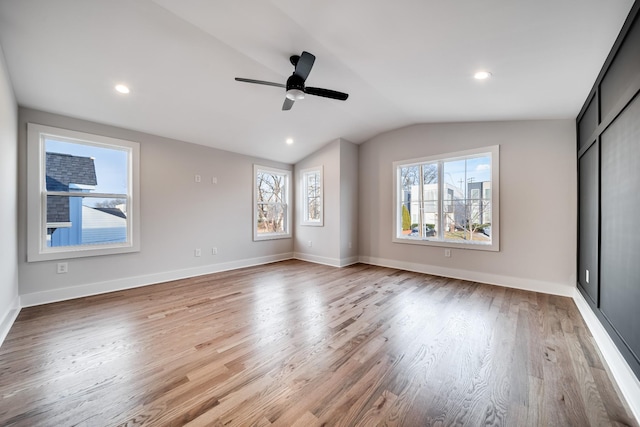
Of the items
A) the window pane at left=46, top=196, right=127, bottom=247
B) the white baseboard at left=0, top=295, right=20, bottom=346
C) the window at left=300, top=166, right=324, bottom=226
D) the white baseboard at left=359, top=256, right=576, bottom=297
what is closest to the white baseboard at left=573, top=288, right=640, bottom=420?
the white baseboard at left=359, top=256, right=576, bottom=297

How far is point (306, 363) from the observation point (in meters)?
1.89

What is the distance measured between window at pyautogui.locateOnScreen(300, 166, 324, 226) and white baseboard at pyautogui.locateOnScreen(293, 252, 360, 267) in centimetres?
74

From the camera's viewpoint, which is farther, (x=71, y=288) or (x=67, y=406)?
(x=71, y=288)

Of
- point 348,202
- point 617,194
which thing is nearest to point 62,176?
point 348,202

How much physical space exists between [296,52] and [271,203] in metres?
3.59

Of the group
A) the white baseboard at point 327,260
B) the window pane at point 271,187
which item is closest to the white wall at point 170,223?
the window pane at point 271,187

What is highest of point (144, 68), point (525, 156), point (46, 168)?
point (144, 68)

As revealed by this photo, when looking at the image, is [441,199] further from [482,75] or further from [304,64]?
[304,64]

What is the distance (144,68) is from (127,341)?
8.78 ft

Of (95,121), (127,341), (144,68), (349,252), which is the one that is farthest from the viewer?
(349,252)

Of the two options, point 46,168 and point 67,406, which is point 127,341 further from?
point 46,168

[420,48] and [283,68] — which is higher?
[283,68]

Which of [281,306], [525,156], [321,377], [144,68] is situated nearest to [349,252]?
[281,306]

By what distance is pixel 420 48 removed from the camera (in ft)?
7.38
